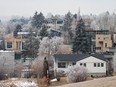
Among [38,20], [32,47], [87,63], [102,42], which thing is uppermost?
[38,20]

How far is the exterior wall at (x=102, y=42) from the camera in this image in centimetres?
4331

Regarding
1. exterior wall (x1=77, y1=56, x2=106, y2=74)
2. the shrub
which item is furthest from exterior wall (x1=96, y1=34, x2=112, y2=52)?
the shrub

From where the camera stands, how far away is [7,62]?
31.6m

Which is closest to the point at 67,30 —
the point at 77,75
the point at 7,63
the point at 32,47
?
the point at 32,47

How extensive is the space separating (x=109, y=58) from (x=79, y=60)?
18.0 feet

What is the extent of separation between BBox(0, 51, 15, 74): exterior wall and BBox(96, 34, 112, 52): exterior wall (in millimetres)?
12915

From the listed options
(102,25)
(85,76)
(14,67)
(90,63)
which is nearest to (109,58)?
(90,63)

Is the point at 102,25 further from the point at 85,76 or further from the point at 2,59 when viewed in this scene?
the point at 85,76

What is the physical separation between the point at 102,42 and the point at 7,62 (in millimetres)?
15126

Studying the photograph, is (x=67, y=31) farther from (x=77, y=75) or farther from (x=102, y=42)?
(x=77, y=75)

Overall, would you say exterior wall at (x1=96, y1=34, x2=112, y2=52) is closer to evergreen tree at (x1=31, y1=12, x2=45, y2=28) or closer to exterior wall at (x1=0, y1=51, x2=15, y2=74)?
exterior wall at (x1=0, y1=51, x2=15, y2=74)

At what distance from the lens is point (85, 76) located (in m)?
23.6

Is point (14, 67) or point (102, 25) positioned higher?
point (102, 25)

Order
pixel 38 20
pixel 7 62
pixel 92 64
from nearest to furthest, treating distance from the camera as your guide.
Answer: pixel 92 64 → pixel 7 62 → pixel 38 20
